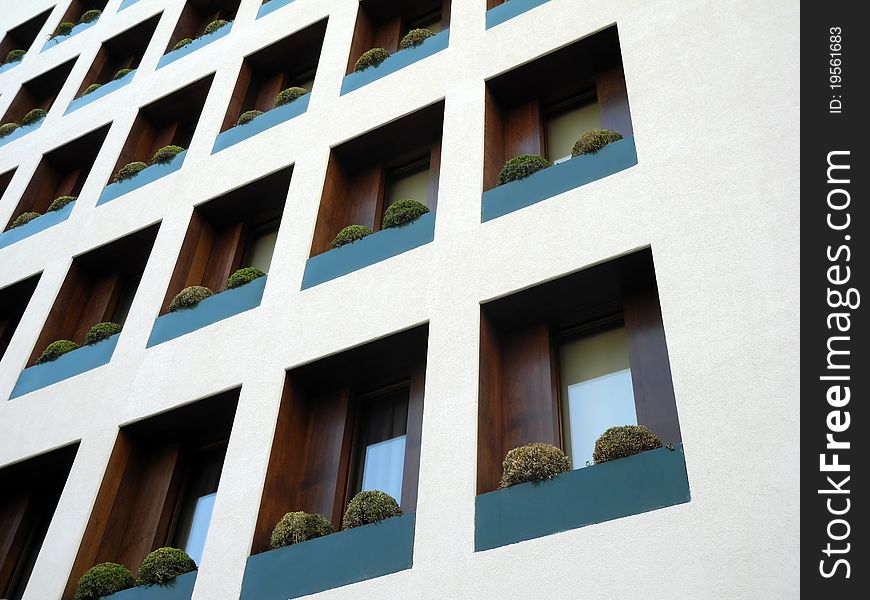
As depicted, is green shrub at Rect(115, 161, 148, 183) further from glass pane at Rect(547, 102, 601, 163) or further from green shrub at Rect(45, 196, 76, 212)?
glass pane at Rect(547, 102, 601, 163)

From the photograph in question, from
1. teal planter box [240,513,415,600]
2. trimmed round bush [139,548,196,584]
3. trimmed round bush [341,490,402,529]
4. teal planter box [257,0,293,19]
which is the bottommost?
teal planter box [240,513,415,600]

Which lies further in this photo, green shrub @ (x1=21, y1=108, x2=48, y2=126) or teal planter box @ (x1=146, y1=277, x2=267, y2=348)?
green shrub @ (x1=21, y1=108, x2=48, y2=126)

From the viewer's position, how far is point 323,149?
54.0ft

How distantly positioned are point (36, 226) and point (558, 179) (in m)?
12.8

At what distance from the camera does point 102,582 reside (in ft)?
40.8

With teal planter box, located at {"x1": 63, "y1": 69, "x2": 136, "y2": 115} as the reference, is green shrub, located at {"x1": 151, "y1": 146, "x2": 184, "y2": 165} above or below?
below

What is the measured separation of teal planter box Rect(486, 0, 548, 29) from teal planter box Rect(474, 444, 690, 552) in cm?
920

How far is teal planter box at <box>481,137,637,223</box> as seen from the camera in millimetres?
12656

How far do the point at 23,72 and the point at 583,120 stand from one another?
1908 cm

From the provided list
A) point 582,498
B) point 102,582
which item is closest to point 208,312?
point 102,582

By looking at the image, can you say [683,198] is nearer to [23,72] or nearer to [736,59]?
[736,59]

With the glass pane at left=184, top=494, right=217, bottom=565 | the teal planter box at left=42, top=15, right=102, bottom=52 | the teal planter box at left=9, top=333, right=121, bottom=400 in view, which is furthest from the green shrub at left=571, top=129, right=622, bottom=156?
the teal planter box at left=42, top=15, right=102, bottom=52

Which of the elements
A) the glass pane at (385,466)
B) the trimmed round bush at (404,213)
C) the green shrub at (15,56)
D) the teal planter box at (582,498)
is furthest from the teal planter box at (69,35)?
the teal planter box at (582,498)

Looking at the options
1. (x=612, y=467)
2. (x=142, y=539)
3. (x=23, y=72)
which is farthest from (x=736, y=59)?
(x=23, y=72)
